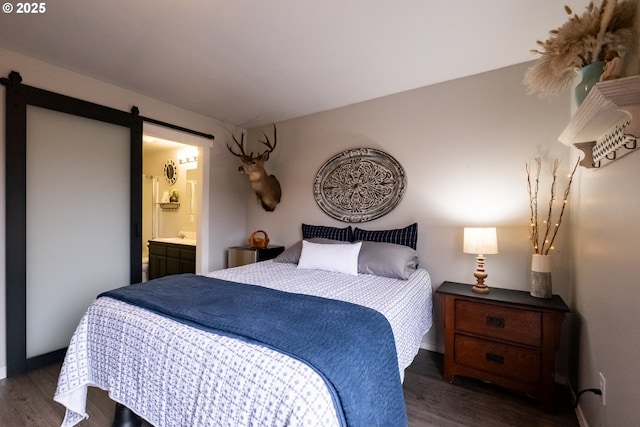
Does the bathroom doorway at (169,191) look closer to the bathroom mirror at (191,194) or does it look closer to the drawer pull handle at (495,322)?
the bathroom mirror at (191,194)

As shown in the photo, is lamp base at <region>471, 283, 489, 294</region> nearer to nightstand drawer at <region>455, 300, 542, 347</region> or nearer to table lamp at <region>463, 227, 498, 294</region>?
table lamp at <region>463, 227, 498, 294</region>

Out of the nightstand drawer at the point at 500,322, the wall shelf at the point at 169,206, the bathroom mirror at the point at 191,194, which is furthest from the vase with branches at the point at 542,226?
the wall shelf at the point at 169,206

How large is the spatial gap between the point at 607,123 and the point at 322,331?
165 cm

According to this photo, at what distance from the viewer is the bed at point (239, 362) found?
0.96 meters

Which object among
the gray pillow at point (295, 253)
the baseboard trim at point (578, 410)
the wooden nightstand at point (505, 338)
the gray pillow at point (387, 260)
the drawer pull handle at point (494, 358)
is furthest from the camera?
the gray pillow at point (295, 253)

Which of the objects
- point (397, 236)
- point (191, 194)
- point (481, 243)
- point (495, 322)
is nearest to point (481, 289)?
point (495, 322)

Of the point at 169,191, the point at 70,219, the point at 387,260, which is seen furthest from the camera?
the point at 169,191

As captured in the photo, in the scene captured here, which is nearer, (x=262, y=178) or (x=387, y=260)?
(x=387, y=260)

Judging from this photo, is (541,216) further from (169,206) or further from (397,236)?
(169,206)

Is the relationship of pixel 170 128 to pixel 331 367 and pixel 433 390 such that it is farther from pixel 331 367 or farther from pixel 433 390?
pixel 433 390

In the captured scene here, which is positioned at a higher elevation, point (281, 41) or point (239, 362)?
point (281, 41)

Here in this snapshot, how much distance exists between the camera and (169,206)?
5172 mm

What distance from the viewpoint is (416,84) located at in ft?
9.08

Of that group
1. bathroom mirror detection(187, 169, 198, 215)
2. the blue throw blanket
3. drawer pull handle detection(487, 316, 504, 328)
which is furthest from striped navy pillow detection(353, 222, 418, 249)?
bathroom mirror detection(187, 169, 198, 215)
